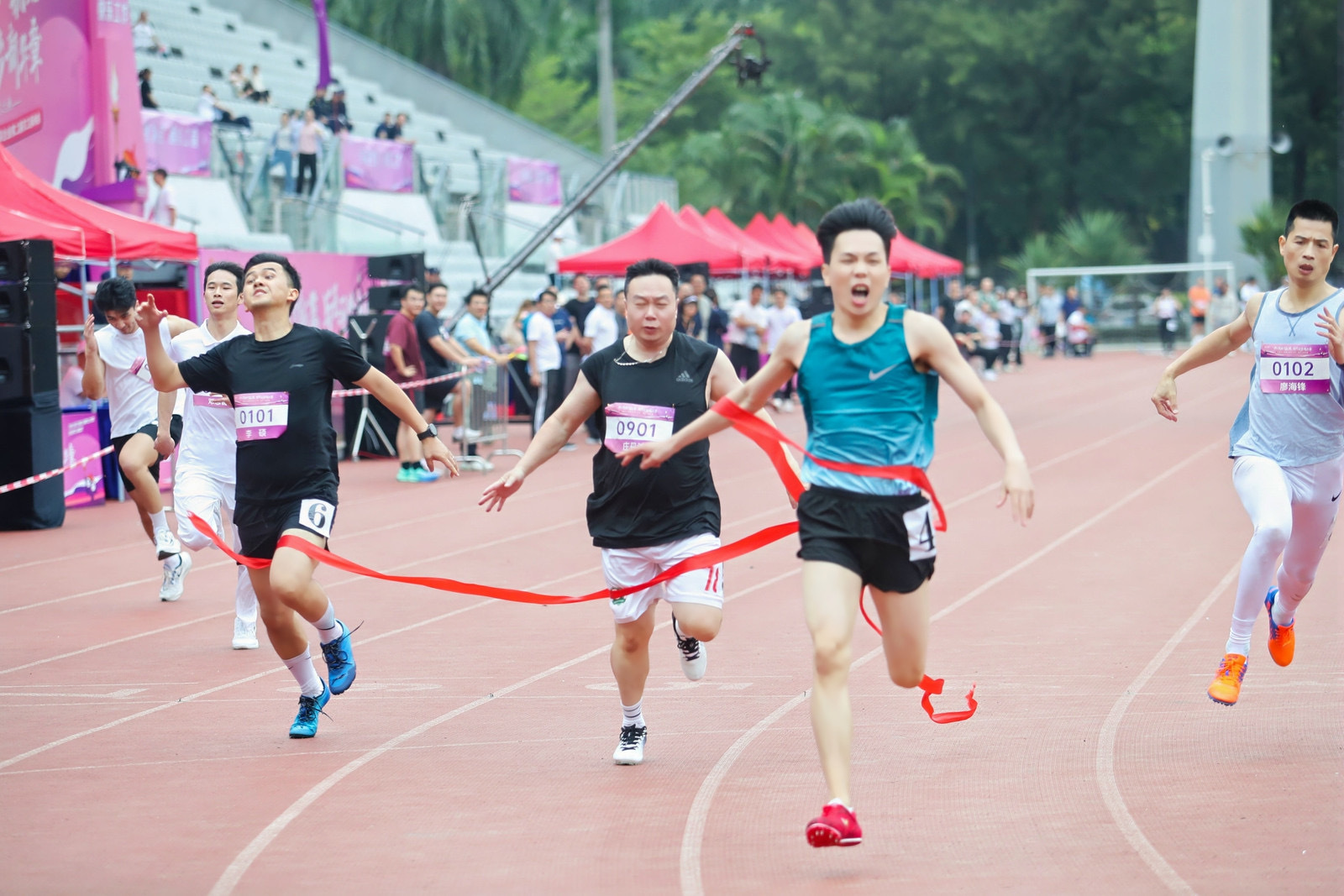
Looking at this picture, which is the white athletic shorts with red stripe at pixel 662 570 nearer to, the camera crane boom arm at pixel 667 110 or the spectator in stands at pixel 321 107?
the camera crane boom arm at pixel 667 110

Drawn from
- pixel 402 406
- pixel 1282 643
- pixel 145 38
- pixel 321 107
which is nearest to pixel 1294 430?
pixel 1282 643

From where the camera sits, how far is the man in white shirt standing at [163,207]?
2244 centimetres

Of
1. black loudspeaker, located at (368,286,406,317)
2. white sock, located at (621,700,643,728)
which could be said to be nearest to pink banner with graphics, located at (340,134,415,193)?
black loudspeaker, located at (368,286,406,317)

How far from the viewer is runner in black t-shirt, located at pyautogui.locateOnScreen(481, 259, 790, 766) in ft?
19.7

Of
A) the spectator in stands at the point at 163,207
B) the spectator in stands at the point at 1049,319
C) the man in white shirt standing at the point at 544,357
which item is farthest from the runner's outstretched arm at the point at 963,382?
the spectator in stands at the point at 1049,319

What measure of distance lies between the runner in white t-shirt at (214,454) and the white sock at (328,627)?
1709 mm

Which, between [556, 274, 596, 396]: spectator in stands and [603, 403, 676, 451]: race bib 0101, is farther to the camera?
[556, 274, 596, 396]: spectator in stands

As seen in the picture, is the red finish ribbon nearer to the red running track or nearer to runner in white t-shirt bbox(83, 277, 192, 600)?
the red running track

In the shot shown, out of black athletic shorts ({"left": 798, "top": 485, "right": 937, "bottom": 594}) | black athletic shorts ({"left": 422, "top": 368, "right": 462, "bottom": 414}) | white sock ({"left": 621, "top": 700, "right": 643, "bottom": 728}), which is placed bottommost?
white sock ({"left": 621, "top": 700, "right": 643, "bottom": 728})

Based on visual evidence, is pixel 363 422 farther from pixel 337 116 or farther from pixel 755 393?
pixel 755 393

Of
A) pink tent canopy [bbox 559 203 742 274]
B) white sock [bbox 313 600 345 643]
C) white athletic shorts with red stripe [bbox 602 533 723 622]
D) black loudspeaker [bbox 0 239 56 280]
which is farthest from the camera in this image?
pink tent canopy [bbox 559 203 742 274]

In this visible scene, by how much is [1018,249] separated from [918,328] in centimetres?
6744

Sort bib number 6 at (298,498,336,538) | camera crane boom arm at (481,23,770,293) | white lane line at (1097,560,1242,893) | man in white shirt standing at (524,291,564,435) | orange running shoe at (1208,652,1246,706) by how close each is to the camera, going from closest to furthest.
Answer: white lane line at (1097,560,1242,893), orange running shoe at (1208,652,1246,706), bib number 6 at (298,498,336,538), man in white shirt standing at (524,291,564,435), camera crane boom arm at (481,23,770,293)

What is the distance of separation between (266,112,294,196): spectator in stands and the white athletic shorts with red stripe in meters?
23.0
